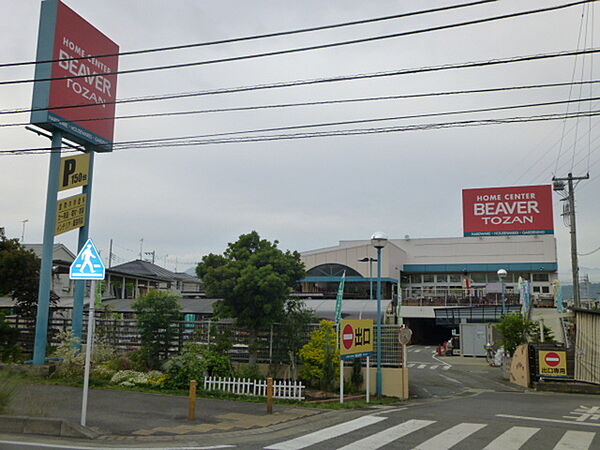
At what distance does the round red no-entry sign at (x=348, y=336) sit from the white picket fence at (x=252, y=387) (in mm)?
1712

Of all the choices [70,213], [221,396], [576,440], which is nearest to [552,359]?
[576,440]

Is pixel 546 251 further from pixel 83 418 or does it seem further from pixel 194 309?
pixel 83 418

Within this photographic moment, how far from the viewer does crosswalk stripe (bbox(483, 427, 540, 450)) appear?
9.43 metres

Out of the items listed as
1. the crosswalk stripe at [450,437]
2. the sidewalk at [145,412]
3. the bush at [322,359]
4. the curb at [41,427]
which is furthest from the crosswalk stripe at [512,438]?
the curb at [41,427]

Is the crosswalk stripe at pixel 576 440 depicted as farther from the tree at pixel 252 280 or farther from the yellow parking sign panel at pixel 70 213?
the yellow parking sign panel at pixel 70 213

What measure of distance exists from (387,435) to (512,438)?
7.73 ft

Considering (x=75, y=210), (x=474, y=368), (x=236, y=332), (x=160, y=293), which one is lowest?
(x=474, y=368)

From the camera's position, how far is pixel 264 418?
12.1 meters

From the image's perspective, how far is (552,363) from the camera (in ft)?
68.5

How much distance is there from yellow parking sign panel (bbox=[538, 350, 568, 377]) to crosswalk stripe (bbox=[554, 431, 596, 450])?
10.5m

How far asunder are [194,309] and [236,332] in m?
18.7

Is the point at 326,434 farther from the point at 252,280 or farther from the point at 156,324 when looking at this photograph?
the point at 156,324

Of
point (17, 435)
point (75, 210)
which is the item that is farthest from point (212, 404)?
point (75, 210)

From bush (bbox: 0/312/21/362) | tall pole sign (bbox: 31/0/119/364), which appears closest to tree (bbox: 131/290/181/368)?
tall pole sign (bbox: 31/0/119/364)
